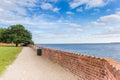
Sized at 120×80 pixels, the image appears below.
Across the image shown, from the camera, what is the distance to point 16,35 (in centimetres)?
7519

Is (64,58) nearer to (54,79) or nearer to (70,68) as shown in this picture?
(70,68)

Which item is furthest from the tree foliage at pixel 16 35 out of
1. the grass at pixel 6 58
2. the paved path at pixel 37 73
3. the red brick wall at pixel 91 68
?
the red brick wall at pixel 91 68

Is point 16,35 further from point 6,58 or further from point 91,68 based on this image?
point 91,68

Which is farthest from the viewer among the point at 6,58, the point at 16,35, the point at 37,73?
the point at 16,35

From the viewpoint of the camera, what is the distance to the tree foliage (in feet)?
242

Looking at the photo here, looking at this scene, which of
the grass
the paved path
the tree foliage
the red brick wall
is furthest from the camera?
the tree foliage

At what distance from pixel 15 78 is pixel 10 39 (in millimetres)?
69506

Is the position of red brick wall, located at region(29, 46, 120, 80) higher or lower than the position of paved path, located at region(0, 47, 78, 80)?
higher

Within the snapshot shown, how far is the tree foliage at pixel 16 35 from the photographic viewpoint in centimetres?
7388

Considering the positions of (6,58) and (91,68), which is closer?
(91,68)

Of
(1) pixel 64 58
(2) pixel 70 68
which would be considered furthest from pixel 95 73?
(1) pixel 64 58

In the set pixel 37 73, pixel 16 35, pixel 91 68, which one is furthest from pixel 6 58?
pixel 16 35

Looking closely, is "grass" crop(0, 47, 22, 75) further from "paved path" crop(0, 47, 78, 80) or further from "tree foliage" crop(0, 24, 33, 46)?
"tree foliage" crop(0, 24, 33, 46)

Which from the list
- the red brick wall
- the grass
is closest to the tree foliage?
the grass
